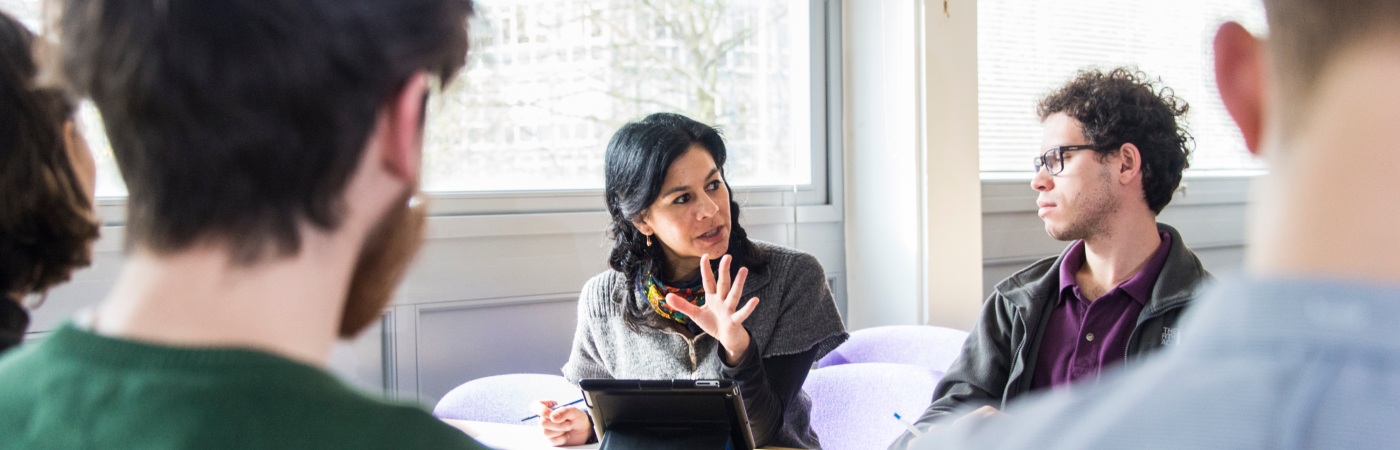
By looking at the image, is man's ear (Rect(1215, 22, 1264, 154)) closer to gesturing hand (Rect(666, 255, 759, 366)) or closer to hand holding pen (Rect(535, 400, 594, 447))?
gesturing hand (Rect(666, 255, 759, 366))

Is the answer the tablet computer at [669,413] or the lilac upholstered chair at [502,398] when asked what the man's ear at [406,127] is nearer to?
the tablet computer at [669,413]

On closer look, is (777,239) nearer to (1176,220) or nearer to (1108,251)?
(1108,251)

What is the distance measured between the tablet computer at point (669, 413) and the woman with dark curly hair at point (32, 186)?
0.75 metres

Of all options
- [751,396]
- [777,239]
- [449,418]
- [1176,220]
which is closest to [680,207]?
[751,396]

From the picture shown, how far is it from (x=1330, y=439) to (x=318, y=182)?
53 centimetres

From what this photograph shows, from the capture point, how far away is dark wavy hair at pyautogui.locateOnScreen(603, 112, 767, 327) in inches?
98.4

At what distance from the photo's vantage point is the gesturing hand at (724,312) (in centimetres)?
214

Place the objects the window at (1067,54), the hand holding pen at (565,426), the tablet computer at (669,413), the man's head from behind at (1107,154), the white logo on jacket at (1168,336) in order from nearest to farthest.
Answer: the tablet computer at (669,413), the white logo on jacket at (1168,336), the hand holding pen at (565,426), the man's head from behind at (1107,154), the window at (1067,54)

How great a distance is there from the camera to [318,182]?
0.62 meters

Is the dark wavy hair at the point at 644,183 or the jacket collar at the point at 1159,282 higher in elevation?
the dark wavy hair at the point at 644,183

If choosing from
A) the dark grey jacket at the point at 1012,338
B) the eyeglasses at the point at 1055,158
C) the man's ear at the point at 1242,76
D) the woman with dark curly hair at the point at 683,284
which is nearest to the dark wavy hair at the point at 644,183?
the woman with dark curly hair at the point at 683,284

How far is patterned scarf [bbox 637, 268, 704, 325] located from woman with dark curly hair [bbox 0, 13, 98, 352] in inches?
57.3

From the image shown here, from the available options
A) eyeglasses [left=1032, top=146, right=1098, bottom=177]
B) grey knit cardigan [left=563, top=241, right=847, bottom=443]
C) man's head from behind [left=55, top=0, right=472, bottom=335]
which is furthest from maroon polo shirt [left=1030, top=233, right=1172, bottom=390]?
man's head from behind [left=55, top=0, right=472, bottom=335]

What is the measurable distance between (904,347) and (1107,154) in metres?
0.93
